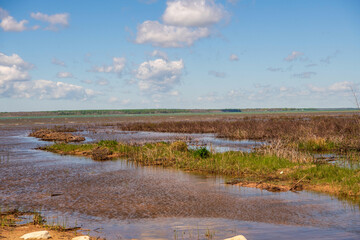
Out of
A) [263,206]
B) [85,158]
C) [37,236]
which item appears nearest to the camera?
[37,236]

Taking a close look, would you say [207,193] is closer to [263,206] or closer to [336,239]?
[263,206]

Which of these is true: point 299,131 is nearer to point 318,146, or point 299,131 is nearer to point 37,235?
point 318,146

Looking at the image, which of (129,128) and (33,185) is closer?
(33,185)

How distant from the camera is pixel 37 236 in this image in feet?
23.3

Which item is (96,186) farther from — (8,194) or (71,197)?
(8,194)

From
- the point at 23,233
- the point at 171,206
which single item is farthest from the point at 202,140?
the point at 23,233

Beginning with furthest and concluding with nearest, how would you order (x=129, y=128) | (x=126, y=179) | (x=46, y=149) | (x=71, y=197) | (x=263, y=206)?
(x=129, y=128), (x=46, y=149), (x=126, y=179), (x=71, y=197), (x=263, y=206)

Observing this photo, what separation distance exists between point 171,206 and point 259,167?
6.33 metres

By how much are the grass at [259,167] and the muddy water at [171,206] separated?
113 cm

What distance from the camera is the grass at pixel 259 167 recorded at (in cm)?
1248

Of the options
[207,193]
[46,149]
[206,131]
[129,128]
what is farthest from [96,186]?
[129,128]

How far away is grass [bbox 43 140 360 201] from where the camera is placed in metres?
12.5

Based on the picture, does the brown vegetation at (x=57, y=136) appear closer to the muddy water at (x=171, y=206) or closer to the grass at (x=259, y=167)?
the grass at (x=259, y=167)

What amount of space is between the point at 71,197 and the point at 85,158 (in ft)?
36.2
